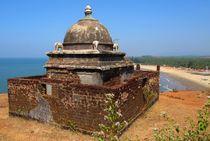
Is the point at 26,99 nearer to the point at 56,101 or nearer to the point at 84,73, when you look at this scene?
the point at 56,101

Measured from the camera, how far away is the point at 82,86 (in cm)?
988

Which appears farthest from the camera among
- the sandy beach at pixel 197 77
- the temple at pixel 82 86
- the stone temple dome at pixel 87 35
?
the sandy beach at pixel 197 77

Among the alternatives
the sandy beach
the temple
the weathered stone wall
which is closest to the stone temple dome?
the temple

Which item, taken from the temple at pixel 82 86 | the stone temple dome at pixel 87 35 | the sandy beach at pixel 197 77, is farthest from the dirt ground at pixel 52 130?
the sandy beach at pixel 197 77

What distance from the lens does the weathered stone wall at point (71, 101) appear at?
31.7ft

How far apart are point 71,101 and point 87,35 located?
422cm

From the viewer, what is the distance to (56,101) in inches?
429

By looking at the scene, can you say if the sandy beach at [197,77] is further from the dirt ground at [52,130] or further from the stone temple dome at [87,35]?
the stone temple dome at [87,35]

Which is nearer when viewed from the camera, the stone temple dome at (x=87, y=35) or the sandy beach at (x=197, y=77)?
the stone temple dome at (x=87, y=35)

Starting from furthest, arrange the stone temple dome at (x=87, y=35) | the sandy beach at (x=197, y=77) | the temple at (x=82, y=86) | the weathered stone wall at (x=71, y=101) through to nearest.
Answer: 1. the sandy beach at (x=197, y=77)
2. the stone temple dome at (x=87, y=35)
3. the temple at (x=82, y=86)
4. the weathered stone wall at (x=71, y=101)

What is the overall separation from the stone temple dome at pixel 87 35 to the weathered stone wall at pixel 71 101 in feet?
8.50

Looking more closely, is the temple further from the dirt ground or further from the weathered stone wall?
the dirt ground

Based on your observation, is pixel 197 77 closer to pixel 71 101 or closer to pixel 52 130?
pixel 71 101

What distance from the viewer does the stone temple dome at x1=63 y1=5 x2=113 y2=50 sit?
12836 mm
